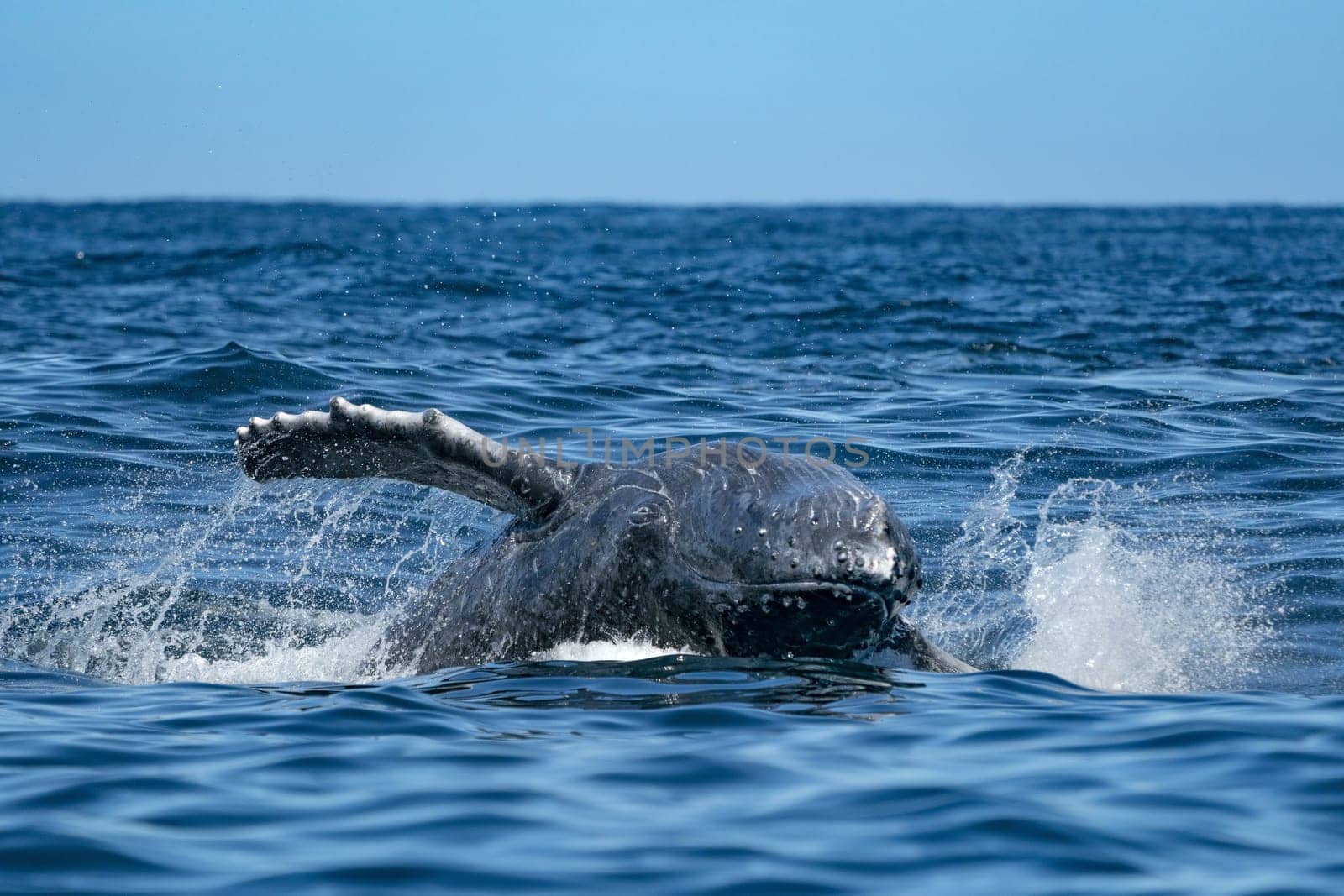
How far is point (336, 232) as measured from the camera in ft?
287

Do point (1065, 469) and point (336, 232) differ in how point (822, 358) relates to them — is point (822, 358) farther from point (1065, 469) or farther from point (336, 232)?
point (336, 232)

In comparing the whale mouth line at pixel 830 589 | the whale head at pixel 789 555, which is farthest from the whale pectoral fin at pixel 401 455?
the whale mouth line at pixel 830 589

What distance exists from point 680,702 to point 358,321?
2620cm

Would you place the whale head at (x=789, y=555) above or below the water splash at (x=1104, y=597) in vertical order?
above

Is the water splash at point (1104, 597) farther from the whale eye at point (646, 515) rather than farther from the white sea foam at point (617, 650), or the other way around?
the whale eye at point (646, 515)

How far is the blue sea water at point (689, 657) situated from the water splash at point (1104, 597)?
0.05 meters

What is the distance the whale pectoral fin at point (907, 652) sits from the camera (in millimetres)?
9320

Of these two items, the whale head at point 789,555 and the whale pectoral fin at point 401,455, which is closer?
the whale head at point 789,555

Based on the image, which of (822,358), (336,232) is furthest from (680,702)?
(336,232)

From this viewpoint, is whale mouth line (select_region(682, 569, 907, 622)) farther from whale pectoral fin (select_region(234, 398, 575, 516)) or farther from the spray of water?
whale pectoral fin (select_region(234, 398, 575, 516))

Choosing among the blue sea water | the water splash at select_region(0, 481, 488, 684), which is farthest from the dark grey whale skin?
the water splash at select_region(0, 481, 488, 684)

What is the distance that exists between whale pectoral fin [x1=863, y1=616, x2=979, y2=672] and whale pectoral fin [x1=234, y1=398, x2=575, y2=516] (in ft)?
7.38

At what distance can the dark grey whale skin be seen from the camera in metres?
8.41

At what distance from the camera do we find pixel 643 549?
29.7 ft
